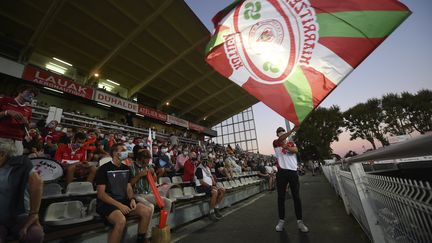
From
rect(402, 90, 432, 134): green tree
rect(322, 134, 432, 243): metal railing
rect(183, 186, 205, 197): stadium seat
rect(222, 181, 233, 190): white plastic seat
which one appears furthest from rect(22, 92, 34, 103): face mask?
rect(402, 90, 432, 134): green tree

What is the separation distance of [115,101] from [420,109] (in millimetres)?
32007

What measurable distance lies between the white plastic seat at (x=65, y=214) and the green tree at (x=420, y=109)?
3149cm

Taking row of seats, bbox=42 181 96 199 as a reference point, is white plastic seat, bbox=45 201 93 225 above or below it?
below

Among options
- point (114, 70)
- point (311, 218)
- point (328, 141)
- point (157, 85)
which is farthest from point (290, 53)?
point (328, 141)

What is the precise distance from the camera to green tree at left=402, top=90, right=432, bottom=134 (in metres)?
22.8

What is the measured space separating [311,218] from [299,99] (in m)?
3.42

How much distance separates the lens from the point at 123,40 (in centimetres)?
1465

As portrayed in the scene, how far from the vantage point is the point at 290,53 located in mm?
2303

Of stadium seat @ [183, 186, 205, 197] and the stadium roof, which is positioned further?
the stadium roof

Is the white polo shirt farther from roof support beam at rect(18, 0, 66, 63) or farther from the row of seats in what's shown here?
roof support beam at rect(18, 0, 66, 63)

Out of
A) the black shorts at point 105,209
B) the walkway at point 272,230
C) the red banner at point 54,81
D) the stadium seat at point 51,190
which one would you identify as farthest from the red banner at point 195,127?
the black shorts at point 105,209

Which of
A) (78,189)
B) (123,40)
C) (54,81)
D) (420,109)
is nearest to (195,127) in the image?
(123,40)

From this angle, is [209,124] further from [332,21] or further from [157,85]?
[332,21]

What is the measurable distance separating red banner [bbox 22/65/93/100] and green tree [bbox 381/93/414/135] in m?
32.0
